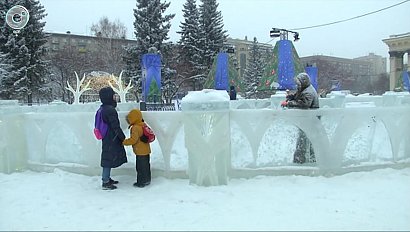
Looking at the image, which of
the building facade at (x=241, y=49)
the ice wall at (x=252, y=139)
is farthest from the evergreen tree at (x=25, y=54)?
the building facade at (x=241, y=49)

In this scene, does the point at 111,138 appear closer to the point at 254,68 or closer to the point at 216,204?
the point at 216,204

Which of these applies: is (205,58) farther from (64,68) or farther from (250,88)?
(64,68)

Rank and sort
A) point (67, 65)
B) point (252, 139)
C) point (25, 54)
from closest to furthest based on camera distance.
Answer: point (252, 139)
point (25, 54)
point (67, 65)

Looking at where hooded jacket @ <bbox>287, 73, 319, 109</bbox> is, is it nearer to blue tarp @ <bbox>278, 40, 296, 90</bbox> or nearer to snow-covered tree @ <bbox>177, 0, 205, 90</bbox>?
blue tarp @ <bbox>278, 40, 296, 90</bbox>

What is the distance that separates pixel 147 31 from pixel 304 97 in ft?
102

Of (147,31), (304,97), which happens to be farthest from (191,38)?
(304,97)

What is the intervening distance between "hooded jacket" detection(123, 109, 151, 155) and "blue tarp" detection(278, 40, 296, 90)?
11.4m

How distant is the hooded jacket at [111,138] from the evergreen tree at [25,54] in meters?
28.7

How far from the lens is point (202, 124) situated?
5.32 m

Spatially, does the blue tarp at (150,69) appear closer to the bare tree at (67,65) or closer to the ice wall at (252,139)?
the ice wall at (252,139)

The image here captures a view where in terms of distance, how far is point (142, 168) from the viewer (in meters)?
5.42

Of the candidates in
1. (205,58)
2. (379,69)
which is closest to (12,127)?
(205,58)

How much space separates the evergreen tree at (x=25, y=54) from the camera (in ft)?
101

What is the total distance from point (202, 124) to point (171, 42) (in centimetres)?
3210
